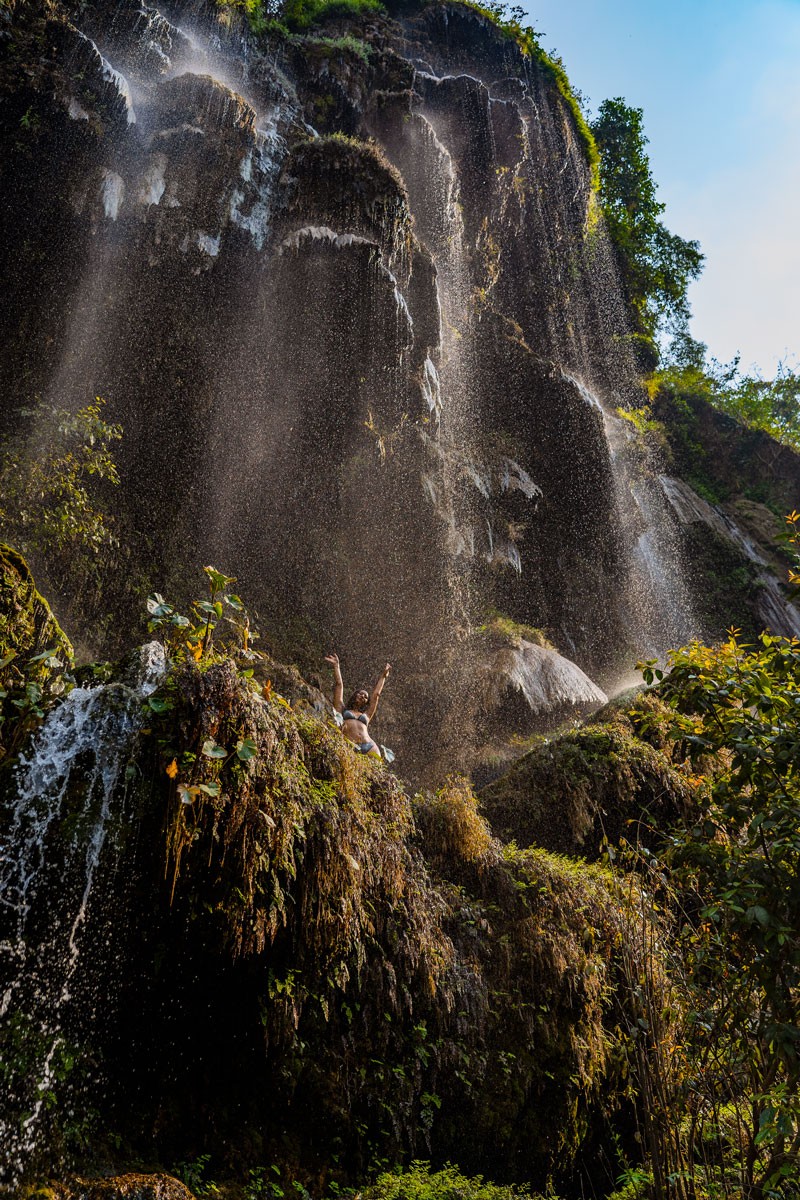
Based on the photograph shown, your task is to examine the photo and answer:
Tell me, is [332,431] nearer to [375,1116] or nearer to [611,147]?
[375,1116]

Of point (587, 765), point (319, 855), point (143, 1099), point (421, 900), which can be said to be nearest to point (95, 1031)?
point (143, 1099)

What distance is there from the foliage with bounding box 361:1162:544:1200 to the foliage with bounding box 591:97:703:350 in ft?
84.1

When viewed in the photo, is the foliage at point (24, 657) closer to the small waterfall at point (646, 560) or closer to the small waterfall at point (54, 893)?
the small waterfall at point (54, 893)

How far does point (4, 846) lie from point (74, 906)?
0.51 meters

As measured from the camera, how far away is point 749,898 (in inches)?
120

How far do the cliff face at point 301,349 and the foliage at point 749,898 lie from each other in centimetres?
831

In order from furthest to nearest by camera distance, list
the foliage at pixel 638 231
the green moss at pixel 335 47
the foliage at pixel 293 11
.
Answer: the foliage at pixel 638 231
the green moss at pixel 335 47
the foliage at pixel 293 11

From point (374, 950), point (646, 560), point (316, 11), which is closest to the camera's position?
point (374, 950)

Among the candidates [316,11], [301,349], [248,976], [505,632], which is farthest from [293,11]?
[248,976]

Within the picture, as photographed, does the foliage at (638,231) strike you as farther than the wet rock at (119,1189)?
Yes

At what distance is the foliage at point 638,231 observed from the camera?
24.7m

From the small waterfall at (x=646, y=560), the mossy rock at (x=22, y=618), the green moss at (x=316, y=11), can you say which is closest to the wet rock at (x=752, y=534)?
the small waterfall at (x=646, y=560)

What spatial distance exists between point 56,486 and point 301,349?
16.5 feet

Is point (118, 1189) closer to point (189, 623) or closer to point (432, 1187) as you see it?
point (432, 1187)
